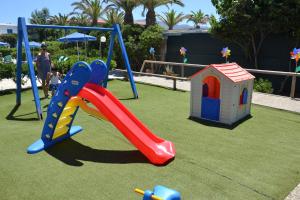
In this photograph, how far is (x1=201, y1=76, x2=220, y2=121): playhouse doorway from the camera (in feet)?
21.4

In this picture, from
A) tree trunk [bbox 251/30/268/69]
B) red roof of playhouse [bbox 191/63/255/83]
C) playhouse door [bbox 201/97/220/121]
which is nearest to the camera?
red roof of playhouse [bbox 191/63/255/83]

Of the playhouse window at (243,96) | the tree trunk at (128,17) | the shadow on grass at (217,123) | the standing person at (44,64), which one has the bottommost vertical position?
the shadow on grass at (217,123)

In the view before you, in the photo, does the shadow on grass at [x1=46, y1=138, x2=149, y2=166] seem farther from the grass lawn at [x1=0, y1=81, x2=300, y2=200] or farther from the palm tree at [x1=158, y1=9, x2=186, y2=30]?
the palm tree at [x1=158, y1=9, x2=186, y2=30]

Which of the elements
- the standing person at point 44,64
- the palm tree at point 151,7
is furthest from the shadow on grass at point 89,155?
the palm tree at point 151,7

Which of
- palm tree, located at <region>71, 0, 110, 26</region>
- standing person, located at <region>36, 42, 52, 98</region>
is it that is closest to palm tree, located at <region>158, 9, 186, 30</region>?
palm tree, located at <region>71, 0, 110, 26</region>

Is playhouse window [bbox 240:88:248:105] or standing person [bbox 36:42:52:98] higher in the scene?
standing person [bbox 36:42:52:98]

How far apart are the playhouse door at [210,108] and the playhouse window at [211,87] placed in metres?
0.22

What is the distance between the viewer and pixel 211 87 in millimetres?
6895

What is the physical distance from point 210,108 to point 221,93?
47cm

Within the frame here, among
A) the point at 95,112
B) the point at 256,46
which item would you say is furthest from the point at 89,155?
the point at 256,46

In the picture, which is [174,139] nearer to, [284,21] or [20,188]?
[20,188]

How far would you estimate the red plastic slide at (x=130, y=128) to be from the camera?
14.6 feet

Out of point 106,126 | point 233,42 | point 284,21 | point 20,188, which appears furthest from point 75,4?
point 20,188

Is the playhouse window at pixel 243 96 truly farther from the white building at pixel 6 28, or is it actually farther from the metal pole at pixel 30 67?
the white building at pixel 6 28
